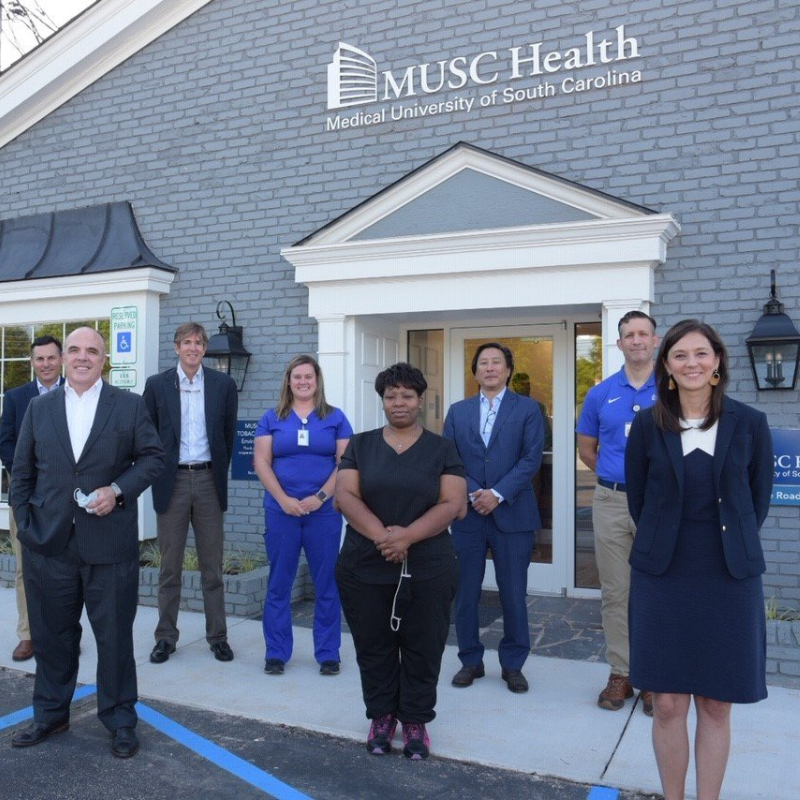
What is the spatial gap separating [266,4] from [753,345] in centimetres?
479

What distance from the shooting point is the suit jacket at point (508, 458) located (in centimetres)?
447

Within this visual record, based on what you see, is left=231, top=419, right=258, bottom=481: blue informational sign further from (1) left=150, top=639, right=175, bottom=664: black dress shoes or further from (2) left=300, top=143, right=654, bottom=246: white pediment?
(1) left=150, top=639, right=175, bottom=664: black dress shoes

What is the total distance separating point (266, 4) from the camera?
7.12 meters

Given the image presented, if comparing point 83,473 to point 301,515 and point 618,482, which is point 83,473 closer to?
point 301,515

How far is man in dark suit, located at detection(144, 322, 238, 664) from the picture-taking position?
4992 mm

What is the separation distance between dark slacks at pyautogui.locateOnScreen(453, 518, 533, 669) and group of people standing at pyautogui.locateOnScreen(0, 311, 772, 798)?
0.01 meters

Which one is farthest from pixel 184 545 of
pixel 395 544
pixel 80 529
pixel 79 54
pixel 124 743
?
pixel 79 54

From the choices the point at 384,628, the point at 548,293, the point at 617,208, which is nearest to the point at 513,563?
the point at 384,628

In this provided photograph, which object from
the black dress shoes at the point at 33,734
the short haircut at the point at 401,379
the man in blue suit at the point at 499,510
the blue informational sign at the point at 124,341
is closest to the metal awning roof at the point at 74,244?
the blue informational sign at the point at 124,341

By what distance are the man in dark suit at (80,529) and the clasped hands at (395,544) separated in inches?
44.7

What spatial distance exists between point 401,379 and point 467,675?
5.89ft

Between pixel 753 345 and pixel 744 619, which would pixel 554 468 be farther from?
pixel 744 619

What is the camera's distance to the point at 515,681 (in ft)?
14.5

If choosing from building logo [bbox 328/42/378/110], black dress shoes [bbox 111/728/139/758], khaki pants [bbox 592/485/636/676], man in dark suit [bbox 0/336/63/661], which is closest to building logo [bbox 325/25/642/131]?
building logo [bbox 328/42/378/110]
